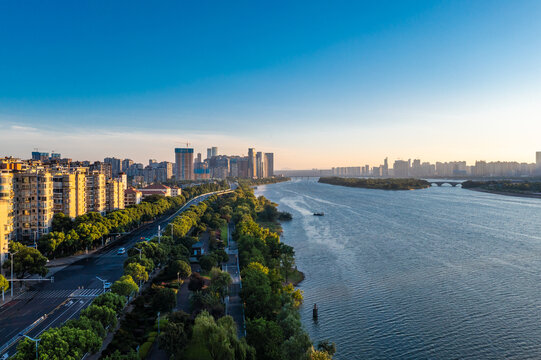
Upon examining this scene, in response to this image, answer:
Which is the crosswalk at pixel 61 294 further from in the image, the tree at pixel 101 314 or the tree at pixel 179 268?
the tree at pixel 101 314

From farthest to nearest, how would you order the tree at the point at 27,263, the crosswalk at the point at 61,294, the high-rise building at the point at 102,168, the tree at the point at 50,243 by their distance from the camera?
the high-rise building at the point at 102,168 < the tree at the point at 50,243 < the tree at the point at 27,263 < the crosswalk at the point at 61,294

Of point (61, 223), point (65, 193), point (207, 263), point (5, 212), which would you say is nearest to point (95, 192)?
point (65, 193)

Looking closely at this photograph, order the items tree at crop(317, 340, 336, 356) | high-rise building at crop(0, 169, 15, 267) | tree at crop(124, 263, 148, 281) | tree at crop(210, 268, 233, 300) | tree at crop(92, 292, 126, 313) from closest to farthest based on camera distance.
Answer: tree at crop(317, 340, 336, 356) → tree at crop(92, 292, 126, 313) → tree at crop(210, 268, 233, 300) → tree at crop(124, 263, 148, 281) → high-rise building at crop(0, 169, 15, 267)

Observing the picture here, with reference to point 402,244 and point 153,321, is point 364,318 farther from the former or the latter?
point 402,244

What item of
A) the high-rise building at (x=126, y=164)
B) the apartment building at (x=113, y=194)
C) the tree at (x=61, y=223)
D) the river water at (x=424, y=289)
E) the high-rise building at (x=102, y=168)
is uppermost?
the high-rise building at (x=126, y=164)

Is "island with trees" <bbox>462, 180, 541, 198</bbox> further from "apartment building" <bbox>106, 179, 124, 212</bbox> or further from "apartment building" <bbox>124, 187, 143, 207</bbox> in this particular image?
"apartment building" <bbox>106, 179, 124, 212</bbox>

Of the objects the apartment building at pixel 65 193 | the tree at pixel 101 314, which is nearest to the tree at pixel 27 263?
the tree at pixel 101 314

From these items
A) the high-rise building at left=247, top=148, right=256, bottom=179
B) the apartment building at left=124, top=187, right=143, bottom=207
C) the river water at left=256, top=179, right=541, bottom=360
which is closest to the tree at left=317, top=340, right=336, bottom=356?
the river water at left=256, top=179, right=541, bottom=360
